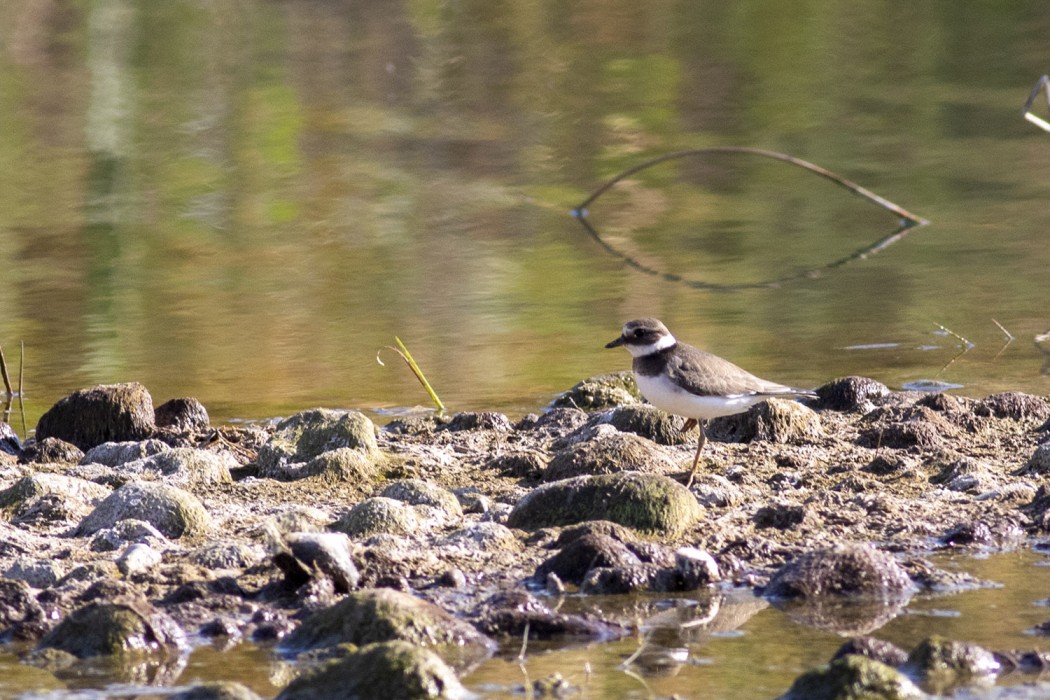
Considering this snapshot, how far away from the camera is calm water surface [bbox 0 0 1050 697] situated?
28.3ft

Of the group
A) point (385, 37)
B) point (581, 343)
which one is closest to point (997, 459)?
point (581, 343)

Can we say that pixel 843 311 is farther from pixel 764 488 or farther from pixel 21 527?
pixel 21 527

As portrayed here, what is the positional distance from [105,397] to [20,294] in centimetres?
400

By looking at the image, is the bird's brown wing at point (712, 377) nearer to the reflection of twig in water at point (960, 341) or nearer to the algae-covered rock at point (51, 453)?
the reflection of twig in water at point (960, 341)

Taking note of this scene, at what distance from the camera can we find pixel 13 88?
74.1 ft

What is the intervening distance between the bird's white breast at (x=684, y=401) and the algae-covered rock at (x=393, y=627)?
2.04 meters

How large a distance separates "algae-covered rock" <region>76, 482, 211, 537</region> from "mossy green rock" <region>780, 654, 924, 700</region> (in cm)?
246

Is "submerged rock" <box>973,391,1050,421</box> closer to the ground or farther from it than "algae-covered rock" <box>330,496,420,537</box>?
closer to the ground

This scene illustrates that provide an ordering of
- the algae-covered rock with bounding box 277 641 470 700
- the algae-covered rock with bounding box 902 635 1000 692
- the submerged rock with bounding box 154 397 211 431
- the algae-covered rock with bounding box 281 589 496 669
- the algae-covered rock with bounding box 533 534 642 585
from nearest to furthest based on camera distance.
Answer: the algae-covered rock with bounding box 277 641 470 700 → the algae-covered rock with bounding box 902 635 1000 692 → the algae-covered rock with bounding box 281 589 496 669 → the algae-covered rock with bounding box 533 534 642 585 → the submerged rock with bounding box 154 397 211 431

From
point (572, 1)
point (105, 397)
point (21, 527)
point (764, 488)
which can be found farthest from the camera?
point (572, 1)

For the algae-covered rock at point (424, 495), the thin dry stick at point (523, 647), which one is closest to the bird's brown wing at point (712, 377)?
the algae-covered rock at point (424, 495)

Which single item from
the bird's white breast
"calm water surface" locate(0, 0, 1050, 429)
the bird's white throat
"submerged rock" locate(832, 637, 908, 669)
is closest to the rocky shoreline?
"submerged rock" locate(832, 637, 908, 669)

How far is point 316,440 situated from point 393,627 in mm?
2484

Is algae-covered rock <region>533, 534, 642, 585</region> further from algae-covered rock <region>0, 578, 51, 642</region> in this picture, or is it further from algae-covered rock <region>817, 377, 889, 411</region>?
algae-covered rock <region>817, 377, 889, 411</region>
